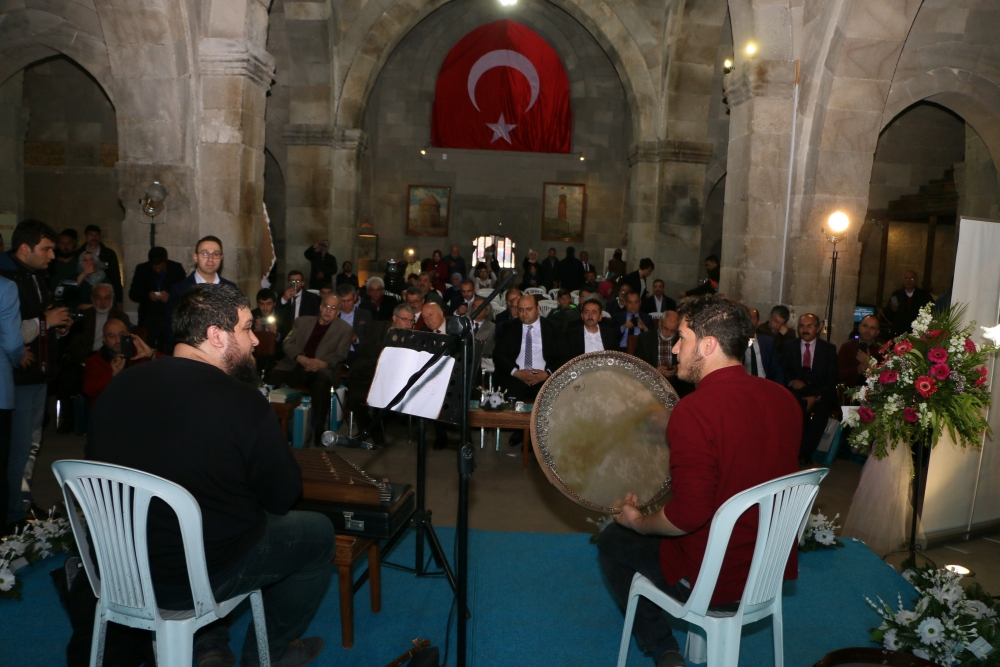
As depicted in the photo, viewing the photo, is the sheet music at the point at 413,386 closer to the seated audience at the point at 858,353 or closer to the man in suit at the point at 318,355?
the man in suit at the point at 318,355

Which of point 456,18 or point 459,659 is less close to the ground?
point 456,18

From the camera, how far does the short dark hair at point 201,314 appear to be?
242 cm

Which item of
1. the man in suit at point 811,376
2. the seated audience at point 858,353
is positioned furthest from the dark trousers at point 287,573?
the seated audience at point 858,353

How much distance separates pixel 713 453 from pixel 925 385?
2.25 m

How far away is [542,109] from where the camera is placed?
1803cm

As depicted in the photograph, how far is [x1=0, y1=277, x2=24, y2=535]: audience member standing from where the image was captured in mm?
3615

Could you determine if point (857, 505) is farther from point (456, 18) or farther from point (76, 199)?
point (456, 18)

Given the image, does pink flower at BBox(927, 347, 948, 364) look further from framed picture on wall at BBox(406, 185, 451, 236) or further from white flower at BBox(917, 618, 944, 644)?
framed picture on wall at BBox(406, 185, 451, 236)

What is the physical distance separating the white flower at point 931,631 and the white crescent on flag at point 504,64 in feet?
54.1

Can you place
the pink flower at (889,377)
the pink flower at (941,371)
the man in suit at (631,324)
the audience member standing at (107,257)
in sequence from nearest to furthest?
the pink flower at (941,371)
the pink flower at (889,377)
the man in suit at (631,324)
the audience member standing at (107,257)

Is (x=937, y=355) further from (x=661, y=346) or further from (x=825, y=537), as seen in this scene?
(x=661, y=346)

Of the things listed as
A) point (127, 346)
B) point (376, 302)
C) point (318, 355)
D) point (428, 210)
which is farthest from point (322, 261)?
point (127, 346)

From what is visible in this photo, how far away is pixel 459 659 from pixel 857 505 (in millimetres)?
3156

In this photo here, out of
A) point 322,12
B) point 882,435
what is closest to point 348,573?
point 882,435
